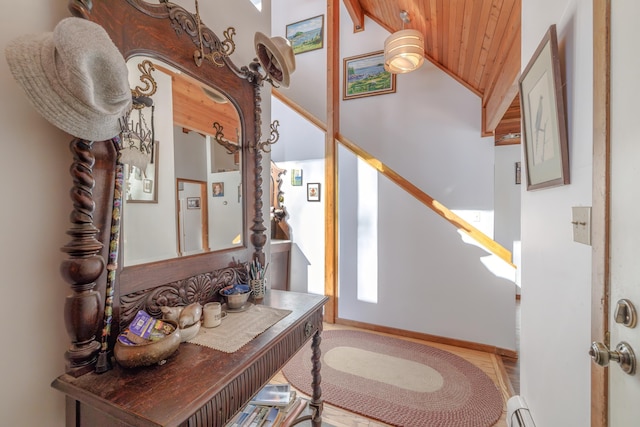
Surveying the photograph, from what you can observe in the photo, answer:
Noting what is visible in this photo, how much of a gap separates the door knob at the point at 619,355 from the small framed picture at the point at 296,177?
2.81 m

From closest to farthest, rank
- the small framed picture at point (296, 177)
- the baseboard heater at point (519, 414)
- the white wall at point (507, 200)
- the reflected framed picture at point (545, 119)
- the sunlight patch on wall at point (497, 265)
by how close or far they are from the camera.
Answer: the reflected framed picture at point (545, 119) → the baseboard heater at point (519, 414) → the sunlight patch on wall at point (497, 265) → the small framed picture at point (296, 177) → the white wall at point (507, 200)

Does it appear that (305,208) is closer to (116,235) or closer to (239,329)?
(239,329)

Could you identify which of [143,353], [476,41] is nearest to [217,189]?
[143,353]

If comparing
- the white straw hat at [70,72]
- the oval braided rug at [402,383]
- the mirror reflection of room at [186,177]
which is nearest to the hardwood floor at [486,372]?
the oval braided rug at [402,383]

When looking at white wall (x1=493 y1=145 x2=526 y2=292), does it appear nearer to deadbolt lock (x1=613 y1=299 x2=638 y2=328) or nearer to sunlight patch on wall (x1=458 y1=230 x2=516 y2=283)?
sunlight patch on wall (x1=458 y1=230 x2=516 y2=283)

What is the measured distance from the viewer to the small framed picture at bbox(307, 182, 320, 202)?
3.13 meters

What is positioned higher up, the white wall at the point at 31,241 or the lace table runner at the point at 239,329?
the white wall at the point at 31,241

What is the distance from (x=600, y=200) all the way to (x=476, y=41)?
7.76 ft

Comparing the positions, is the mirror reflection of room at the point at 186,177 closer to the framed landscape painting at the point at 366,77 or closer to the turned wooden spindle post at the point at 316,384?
the turned wooden spindle post at the point at 316,384

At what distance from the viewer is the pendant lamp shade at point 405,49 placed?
2533 mm

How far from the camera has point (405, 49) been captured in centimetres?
255

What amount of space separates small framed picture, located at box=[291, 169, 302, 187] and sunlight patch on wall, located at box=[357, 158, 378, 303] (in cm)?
73

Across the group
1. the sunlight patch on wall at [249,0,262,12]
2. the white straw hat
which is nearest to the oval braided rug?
the white straw hat

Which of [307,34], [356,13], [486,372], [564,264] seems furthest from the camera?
[307,34]
